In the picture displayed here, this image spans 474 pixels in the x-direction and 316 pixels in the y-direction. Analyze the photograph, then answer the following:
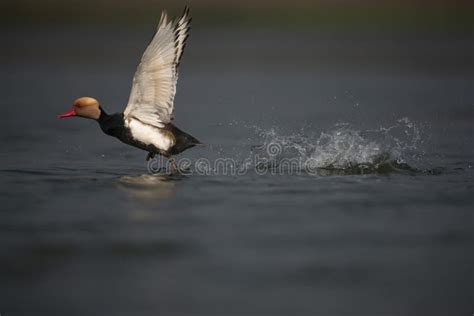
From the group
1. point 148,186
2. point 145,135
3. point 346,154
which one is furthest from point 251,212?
point 346,154

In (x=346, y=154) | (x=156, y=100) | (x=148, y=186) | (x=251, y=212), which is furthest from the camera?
(x=346, y=154)

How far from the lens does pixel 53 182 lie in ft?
28.8

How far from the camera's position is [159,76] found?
8.97 meters

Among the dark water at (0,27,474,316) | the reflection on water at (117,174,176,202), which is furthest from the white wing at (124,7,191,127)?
the dark water at (0,27,474,316)

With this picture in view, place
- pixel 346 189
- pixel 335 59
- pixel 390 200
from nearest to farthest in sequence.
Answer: pixel 390 200, pixel 346 189, pixel 335 59

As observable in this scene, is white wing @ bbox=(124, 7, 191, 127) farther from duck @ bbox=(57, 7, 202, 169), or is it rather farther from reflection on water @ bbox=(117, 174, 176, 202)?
reflection on water @ bbox=(117, 174, 176, 202)

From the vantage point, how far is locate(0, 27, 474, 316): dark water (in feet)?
17.6

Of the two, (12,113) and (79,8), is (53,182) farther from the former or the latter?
(79,8)

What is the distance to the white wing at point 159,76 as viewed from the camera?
8.84 m

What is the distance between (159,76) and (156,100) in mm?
277

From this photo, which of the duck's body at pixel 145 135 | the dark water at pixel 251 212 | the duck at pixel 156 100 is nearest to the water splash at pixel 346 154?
the dark water at pixel 251 212

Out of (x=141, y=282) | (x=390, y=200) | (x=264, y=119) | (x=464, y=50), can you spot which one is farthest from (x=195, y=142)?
(x=464, y=50)

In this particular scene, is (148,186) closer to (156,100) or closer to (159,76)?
(156,100)

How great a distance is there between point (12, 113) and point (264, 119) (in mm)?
4373
